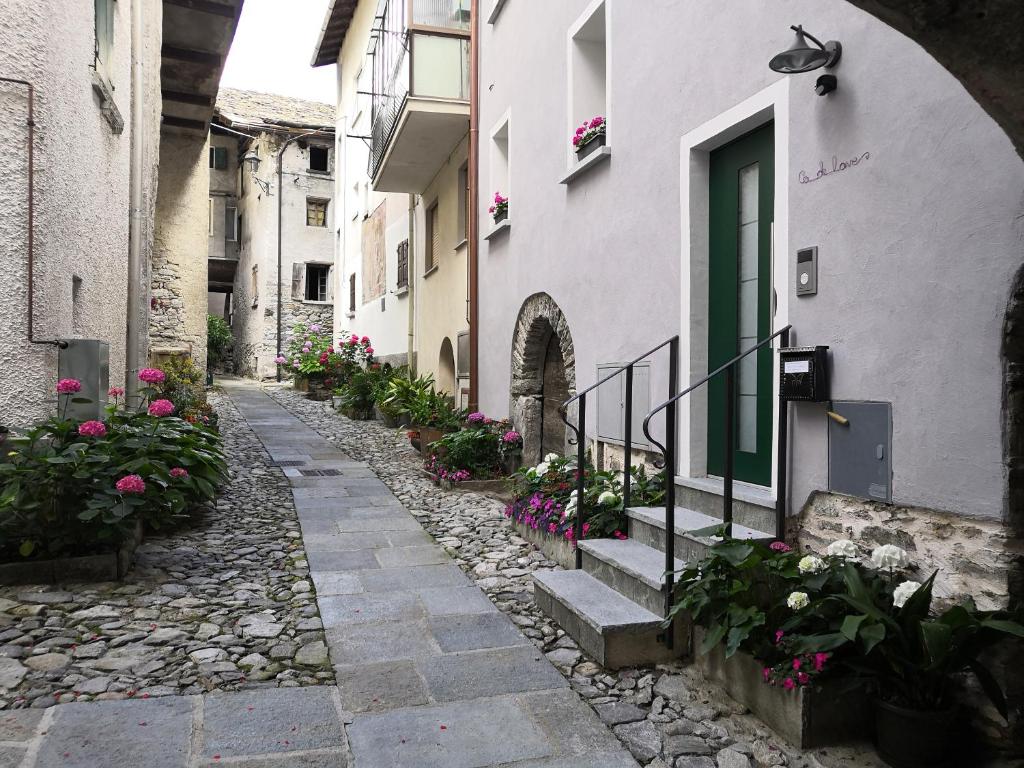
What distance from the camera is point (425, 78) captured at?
9.30m

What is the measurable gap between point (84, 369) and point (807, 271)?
4.57m

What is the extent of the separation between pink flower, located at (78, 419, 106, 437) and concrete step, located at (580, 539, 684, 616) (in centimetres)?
287

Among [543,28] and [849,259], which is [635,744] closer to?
[849,259]

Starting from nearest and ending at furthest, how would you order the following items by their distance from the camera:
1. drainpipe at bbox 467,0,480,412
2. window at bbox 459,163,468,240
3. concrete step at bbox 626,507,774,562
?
concrete step at bbox 626,507,774,562 → drainpipe at bbox 467,0,480,412 → window at bbox 459,163,468,240

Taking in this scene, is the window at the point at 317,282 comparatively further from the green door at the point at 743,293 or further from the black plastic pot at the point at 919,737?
the black plastic pot at the point at 919,737

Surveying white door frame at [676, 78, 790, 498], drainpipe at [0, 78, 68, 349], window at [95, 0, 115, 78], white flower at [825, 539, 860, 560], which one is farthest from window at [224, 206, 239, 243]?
white flower at [825, 539, 860, 560]

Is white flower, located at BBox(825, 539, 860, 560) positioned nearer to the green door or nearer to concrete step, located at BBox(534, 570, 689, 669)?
concrete step, located at BBox(534, 570, 689, 669)

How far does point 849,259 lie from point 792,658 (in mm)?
1749

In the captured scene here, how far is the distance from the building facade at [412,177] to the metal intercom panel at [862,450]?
685 cm

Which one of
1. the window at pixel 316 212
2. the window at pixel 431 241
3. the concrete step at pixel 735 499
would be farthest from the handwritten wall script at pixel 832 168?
the window at pixel 316 212

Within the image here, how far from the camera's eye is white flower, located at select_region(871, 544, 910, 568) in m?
2.94

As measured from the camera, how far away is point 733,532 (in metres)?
3.88

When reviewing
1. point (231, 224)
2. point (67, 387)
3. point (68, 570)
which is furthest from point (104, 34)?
point (231, 224)

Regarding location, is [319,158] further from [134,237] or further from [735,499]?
[735,499]
